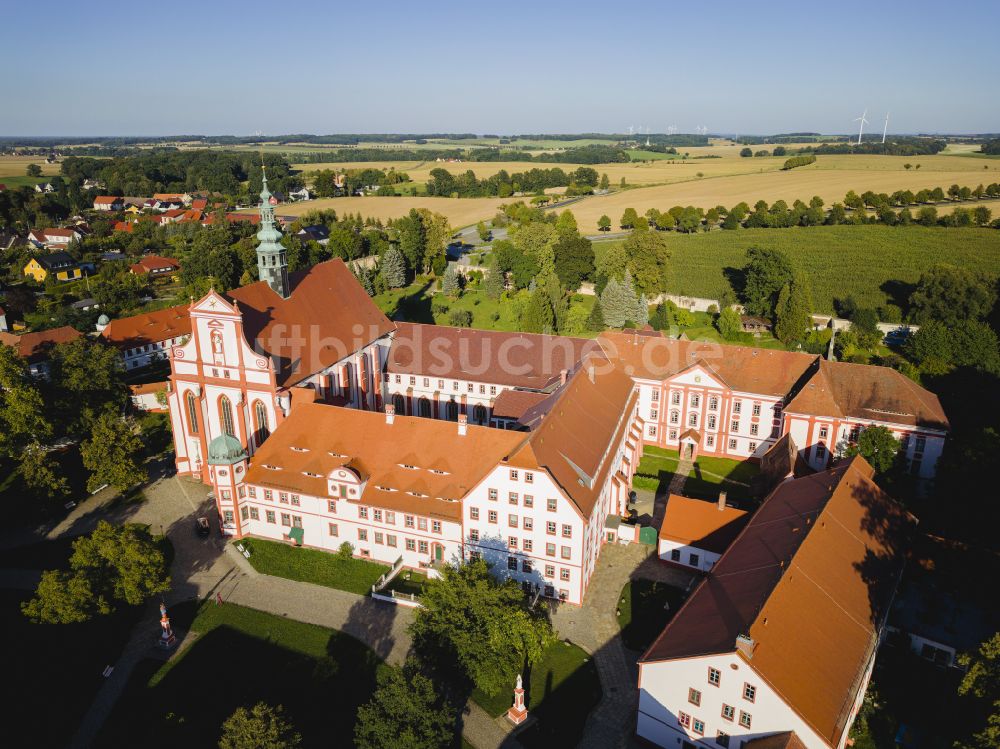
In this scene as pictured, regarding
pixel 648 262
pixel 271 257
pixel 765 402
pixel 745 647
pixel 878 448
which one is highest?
pixel 271 257

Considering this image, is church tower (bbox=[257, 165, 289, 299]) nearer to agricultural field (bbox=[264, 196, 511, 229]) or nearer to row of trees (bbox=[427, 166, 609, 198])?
agricultural field (bbox=[264, 196, 511, 229])

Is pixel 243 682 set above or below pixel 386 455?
below

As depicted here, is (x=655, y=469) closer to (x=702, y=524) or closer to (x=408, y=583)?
(x=702, y=524)

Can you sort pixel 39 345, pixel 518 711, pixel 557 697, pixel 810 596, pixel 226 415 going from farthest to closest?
pixel 39 345 → pixel 226 415 → pixel 557 697 → pixel 518 711 → pixel 810 596

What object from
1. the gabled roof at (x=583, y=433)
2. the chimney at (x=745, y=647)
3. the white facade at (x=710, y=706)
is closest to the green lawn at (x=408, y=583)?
the gabled roof at (x=583, y=433)

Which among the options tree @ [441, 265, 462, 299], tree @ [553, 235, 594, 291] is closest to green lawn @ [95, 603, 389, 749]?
tree @ [441, 265, 462, 299]

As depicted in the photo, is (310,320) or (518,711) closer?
(518,711)

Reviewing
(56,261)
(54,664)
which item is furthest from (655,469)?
(56,261)
